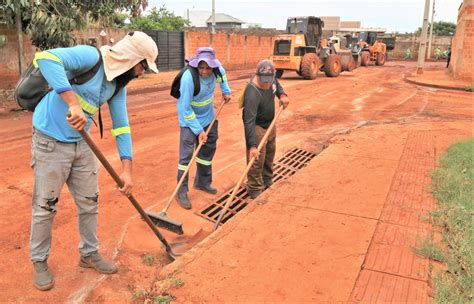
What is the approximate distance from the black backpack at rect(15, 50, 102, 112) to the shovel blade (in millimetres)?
1698

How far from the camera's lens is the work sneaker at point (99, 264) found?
3275 millimetres

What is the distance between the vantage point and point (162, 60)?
63.9 feet

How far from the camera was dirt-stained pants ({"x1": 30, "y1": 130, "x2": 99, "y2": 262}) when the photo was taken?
278cm

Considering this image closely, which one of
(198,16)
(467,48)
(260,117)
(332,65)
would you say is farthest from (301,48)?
(198,16)

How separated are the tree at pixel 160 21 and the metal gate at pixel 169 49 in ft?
5.07

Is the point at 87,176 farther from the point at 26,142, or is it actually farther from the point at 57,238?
the point at 26,142

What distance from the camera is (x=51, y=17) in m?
10.1

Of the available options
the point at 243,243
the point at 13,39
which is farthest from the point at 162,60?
the point at 243,243

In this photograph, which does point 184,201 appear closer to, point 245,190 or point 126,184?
point 245,190

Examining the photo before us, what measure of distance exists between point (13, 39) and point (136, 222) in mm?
9952

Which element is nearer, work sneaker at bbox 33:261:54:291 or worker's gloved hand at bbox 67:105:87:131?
worker's gloved hand at bbox 67:105:87:131

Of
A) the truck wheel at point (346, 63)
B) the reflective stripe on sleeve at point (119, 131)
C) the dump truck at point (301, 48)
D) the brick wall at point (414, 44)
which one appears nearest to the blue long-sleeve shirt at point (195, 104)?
the reflective stripe on sleeve at point (119, 131)

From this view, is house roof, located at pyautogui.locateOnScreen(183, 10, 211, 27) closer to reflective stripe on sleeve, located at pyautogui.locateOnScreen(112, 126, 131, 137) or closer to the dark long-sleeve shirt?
the dark long-sleeve shirt

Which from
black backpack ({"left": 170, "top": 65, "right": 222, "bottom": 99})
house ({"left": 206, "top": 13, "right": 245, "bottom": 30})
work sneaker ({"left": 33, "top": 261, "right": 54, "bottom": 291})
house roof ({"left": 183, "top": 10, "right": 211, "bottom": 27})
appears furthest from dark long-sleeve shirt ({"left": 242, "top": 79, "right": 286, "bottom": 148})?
house roof ({"left": 183, "top": 10, "right": 211, "bottom": 27})
